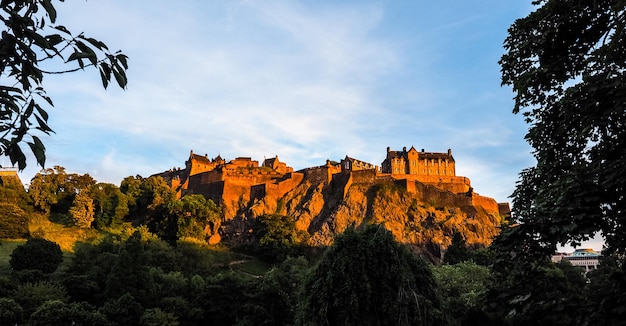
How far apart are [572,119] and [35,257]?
38122 millimetres

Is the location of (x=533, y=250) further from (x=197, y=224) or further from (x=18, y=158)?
(x=197, y=224)

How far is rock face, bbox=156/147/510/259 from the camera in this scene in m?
63.3

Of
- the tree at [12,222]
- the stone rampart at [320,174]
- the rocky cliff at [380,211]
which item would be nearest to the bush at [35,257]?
the tree at [12,222]

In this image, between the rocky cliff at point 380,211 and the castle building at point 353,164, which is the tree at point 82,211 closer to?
the rocky cliff at point 380,211

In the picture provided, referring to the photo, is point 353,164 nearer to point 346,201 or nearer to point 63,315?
point 346,201

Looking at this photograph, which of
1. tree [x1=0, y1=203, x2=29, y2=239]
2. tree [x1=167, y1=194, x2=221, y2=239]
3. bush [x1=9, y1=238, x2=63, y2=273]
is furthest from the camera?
tree [x1=167, y1=194, x2=221, y2=239]

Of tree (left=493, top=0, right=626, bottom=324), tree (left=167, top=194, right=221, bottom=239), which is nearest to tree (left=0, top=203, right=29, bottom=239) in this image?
tree (left=167, top=194, right=221, bottom=239)

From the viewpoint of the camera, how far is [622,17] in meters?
6.30

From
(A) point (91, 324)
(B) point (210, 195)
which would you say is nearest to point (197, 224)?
(B) point (210, 195)

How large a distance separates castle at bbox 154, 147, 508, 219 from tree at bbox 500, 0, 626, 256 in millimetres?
59205

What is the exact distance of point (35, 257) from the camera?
116 ft

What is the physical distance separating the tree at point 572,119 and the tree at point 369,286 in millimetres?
8001

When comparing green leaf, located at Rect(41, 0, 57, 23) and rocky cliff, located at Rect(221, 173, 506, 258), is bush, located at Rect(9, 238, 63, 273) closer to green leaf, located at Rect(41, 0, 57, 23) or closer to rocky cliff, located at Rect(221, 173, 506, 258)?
rocky cliff, located at Rect(221, 173, 506, 258)

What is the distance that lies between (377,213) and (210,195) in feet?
77.9
